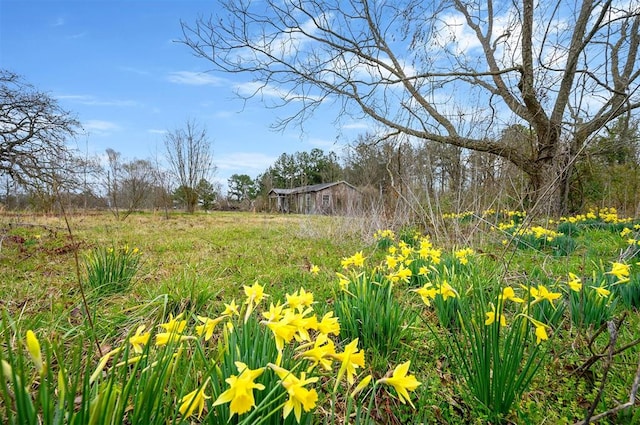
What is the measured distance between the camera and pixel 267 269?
395cm

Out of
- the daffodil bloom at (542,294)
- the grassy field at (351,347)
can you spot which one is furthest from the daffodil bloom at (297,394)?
the daffodil bloom at (542,294)

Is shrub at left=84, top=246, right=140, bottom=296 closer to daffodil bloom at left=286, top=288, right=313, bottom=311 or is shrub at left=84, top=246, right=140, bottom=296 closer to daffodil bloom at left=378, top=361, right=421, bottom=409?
daffodil bloom at left=286, top=288, right=313, bottom=311

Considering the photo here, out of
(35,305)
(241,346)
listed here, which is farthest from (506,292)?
(35,305)

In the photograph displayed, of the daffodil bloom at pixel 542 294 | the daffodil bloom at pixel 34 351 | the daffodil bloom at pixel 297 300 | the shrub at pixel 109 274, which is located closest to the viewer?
the daffodil bloom at pixel 34 351

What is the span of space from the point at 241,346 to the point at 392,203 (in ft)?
19.9

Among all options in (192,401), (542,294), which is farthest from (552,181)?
(192,401)

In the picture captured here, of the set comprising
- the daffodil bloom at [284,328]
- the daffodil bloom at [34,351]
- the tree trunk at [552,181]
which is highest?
the tree trunk at [552,181]

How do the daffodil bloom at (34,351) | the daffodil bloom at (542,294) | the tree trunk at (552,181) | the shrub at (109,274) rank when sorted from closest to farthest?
1. the daffodil bloom at (34,351)
2. the daffodil bloom at (542,294)
3. the tree trunk at (552,181)
4. the shrub at (109,274)

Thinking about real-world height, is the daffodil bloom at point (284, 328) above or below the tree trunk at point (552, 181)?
below

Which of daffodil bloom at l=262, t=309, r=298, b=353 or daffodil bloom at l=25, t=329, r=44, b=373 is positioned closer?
daffodil bloom at l=25, t=329, r=44, b=373

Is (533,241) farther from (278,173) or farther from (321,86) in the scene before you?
(278,173)

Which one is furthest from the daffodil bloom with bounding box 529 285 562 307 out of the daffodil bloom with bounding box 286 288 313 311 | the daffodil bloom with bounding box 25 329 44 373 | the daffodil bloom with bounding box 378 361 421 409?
the daffodil bloom with bounding box 25 329 44 373

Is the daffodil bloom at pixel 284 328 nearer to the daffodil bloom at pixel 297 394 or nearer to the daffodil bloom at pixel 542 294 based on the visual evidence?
the daffodil bloom at pixel 297 394

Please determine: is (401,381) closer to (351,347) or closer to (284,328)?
(351,347)
